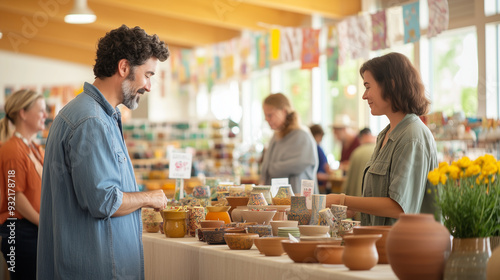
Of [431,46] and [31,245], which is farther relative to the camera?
[431,46]

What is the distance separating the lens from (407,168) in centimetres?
262

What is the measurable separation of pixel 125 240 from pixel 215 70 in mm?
9083

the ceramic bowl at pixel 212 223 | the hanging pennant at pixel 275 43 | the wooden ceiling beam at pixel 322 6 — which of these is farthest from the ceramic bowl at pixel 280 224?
the hanging pennant at pixel 275 43

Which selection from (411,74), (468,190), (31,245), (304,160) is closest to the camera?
(468,190)

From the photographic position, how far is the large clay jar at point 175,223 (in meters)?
3.09

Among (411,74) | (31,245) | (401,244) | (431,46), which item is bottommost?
(31,245)

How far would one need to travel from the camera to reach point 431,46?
26.5ft

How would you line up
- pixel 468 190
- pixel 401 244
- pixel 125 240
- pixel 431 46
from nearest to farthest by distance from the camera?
pixel 401 244, pixel 468 190, pixel 125 240, pixel 431 46

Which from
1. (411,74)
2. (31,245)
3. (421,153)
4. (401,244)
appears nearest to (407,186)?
(421,153)

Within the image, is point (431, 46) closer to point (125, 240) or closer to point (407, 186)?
point (407, 186)

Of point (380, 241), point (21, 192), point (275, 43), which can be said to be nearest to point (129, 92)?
point (380, 241)

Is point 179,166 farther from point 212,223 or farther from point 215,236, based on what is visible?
point 215,236

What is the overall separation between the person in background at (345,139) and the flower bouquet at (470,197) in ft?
20.0

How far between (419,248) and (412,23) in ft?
17.4
